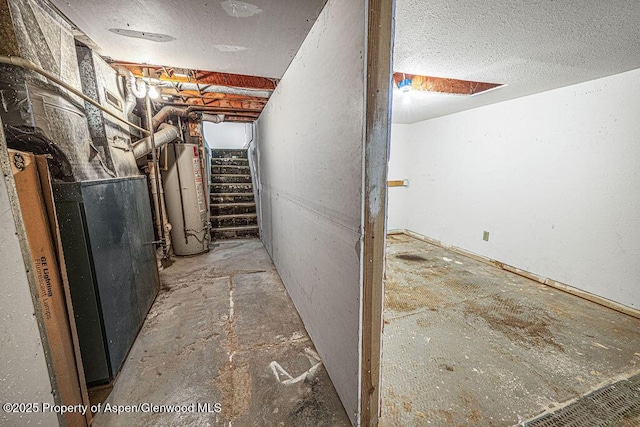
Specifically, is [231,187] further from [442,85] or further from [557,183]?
[557,183]

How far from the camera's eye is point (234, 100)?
3469 mm

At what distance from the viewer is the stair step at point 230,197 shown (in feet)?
16.1

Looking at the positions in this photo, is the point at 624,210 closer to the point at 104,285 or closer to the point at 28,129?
the point at 104,285

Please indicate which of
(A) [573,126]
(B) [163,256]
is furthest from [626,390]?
(B) [163,256]

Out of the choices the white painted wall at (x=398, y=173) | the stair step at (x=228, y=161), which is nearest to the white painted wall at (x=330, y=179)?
the white painted wall at (x=398, y=173)

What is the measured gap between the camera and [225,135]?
7.92m

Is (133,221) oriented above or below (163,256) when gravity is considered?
above

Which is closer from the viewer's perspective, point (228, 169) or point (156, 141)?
point (156, 141)

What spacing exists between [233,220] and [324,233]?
12.3 ft

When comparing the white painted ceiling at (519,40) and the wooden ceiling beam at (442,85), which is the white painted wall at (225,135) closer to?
the wooden ceiling beam at (442,85)

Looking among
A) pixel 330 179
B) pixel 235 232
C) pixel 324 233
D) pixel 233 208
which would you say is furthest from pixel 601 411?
pixel 233 208

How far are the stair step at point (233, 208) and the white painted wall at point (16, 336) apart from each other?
12.9 ft

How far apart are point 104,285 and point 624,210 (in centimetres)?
401

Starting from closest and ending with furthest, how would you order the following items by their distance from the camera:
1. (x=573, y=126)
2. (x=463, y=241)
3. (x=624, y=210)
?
(x=624, y=210) → (x=573, y=126) → (x=463, y=241)
